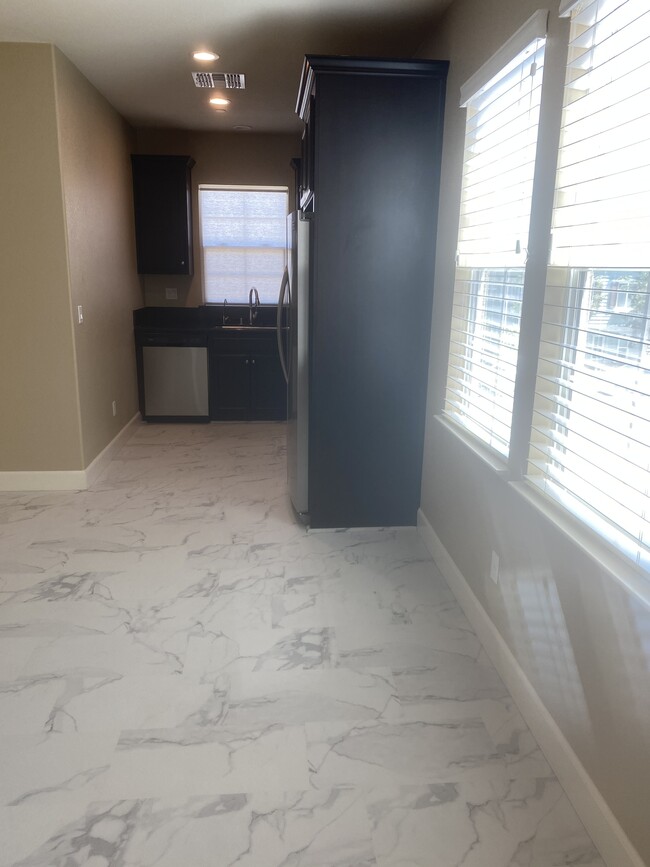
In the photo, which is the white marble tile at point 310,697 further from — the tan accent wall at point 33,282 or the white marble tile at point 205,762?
the tan accent wall at point 33,282

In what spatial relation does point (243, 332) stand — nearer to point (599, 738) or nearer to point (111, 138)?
point (111, 138)

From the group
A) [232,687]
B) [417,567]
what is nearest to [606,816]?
[232,687]

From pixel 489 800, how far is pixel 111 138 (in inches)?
197

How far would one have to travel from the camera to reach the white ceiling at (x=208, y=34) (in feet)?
10.00

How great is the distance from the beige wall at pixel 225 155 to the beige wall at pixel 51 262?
116 cm

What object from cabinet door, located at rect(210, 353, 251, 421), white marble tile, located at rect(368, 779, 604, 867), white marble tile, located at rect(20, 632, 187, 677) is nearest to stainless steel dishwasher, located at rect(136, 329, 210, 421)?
cabinet door, located at rect(210, 353, 251, 421)

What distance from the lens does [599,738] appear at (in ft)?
5.30

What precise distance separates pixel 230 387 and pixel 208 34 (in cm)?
294

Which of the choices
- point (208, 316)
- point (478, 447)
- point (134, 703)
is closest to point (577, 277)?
point (478, 447)

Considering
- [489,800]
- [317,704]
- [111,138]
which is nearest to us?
[489,800]

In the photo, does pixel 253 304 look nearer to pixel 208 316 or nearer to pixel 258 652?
pixel 208 316

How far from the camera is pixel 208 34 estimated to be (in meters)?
3.40

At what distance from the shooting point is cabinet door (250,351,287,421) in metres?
5.73

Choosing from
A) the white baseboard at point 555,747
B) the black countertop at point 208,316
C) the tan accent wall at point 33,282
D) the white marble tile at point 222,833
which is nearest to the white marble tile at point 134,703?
the white marble tile at point 222,833
